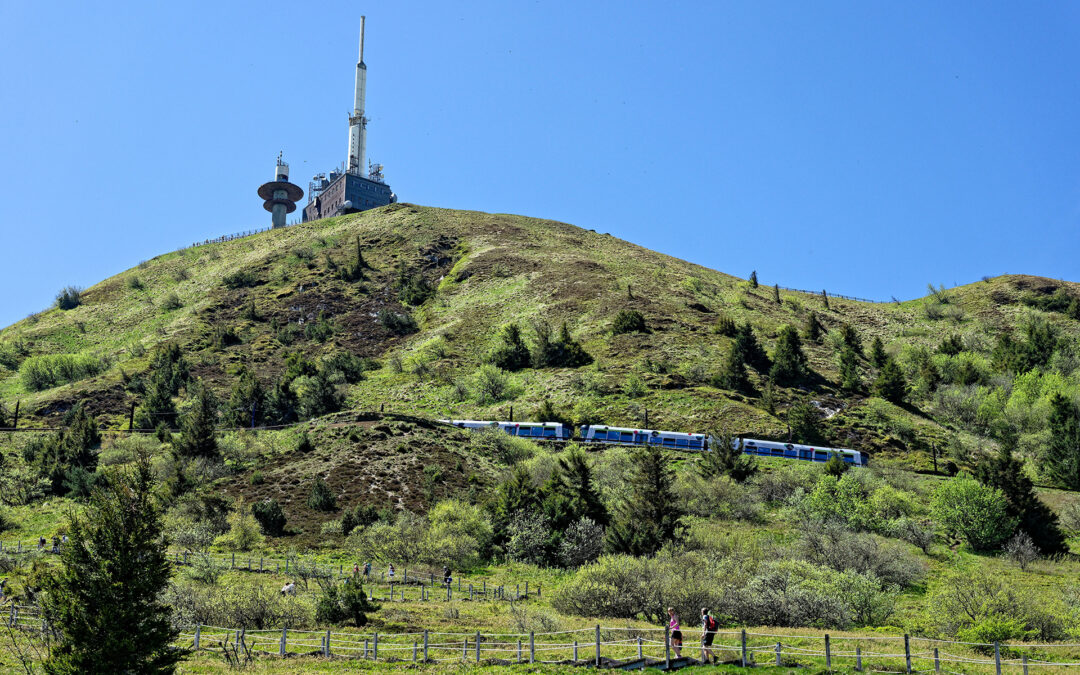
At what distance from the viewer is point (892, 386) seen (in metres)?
76.9

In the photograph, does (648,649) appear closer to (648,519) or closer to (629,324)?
(648,519)

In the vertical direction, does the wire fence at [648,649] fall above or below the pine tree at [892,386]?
below

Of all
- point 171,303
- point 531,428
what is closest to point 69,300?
point 171,303

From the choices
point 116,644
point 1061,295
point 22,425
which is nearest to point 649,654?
point 116,644

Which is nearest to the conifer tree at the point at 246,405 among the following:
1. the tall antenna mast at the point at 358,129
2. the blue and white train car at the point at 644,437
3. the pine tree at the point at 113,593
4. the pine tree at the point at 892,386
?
the blue and white train car at the point at 644,437

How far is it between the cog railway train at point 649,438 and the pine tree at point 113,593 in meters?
44.7

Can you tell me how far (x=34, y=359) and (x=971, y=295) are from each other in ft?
378

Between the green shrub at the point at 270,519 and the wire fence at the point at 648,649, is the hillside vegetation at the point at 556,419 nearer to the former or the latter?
the green shrub at the point at 270,519

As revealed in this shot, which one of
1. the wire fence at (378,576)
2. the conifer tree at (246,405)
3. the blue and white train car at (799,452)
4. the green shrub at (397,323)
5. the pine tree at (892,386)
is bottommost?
the wire fence at (378,576)

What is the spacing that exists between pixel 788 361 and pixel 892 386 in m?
9.46

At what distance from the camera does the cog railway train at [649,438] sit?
205 ft

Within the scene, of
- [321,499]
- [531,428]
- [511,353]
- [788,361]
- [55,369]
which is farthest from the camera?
[55,369]

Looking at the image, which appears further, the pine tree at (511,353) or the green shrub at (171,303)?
the green shrub at (171,303)

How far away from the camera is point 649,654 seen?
876 inches
